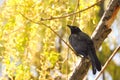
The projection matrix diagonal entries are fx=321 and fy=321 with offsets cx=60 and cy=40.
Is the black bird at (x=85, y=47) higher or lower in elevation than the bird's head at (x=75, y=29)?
lower

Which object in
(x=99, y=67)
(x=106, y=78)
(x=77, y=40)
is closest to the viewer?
(x=99, y=67)

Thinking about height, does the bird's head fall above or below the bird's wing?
above

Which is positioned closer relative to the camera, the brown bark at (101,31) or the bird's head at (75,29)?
the brown bark at (101,31)

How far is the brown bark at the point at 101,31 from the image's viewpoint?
1.00 m

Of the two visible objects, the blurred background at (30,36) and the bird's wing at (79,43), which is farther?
the blurred background at (30,36)

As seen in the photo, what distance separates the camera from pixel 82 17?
1.17 metres

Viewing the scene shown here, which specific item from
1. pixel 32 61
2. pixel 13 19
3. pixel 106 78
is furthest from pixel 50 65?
pixel 106 78

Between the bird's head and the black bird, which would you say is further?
the bird's head

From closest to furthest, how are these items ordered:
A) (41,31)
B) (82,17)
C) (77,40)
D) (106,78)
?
(77,40)
(82,17)
(41,31)
(106,78)

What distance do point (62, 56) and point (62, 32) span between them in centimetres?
14

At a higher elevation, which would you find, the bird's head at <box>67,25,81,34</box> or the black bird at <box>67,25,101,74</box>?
the bird's head at <box>67,25,81,34</box>

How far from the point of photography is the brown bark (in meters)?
1.00

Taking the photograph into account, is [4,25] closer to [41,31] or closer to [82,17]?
[41,31]

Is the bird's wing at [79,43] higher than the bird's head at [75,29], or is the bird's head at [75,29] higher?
the bird's head at [75,29]
